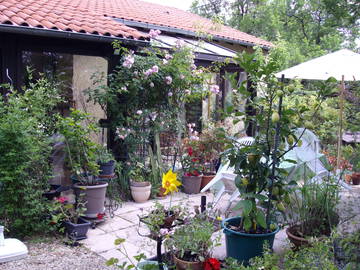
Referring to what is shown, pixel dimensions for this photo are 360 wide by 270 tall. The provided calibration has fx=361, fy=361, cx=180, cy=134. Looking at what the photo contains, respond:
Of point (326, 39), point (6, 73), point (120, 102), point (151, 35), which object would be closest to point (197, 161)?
point (120, 102)

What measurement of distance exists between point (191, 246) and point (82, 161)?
→ 7.21ft

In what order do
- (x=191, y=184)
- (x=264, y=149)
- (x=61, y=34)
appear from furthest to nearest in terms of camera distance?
1. (x=191, y=184)
2. (x=61, y=34)
3. (x=264, y=149)

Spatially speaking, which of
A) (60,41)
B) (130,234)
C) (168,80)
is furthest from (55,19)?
(130,234)

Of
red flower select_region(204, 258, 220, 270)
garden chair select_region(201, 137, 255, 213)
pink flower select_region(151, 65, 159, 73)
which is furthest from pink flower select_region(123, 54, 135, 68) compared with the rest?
red flower select_region(204, 258, 220, 270)

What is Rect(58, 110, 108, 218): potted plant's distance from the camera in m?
4.28

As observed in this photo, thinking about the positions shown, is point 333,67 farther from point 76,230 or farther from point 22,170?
point 22,170

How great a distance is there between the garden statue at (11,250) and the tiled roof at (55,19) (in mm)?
2802

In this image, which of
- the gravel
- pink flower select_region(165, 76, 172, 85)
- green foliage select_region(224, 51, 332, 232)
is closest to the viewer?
green foliage select_region(224, 51, 332, 232)

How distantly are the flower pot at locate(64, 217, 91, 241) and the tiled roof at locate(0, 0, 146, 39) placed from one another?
9.05ft

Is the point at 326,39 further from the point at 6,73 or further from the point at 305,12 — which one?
the point at 6,73

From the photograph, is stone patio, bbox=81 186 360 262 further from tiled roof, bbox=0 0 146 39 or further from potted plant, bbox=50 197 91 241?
tiled roof, bbox=0 0 146 39

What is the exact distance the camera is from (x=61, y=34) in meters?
5.11

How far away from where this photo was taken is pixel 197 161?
20.4 ft

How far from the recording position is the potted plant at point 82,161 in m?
4.28
